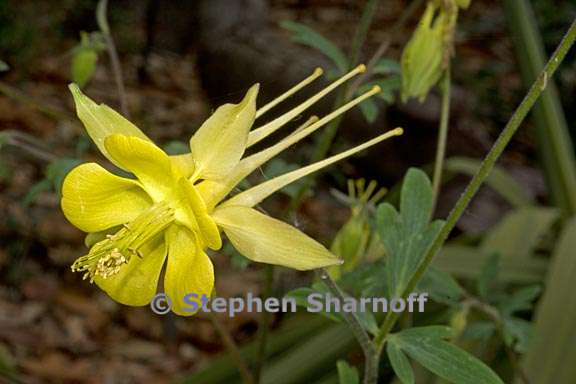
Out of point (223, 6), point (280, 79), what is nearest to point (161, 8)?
point (223, 6)

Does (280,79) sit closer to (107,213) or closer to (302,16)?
(107,213)

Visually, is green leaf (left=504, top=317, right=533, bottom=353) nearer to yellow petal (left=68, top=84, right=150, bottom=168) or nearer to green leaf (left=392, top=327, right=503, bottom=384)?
green leaf (left=392, top=327, right=503, bottom=384)

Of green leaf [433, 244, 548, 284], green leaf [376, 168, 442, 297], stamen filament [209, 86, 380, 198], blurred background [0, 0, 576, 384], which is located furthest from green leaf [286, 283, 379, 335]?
green leaf [433, 244, 548, 284]

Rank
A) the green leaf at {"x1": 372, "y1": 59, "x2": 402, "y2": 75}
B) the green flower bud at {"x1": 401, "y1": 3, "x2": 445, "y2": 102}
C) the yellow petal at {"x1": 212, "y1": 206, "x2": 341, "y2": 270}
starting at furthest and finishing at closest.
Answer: the green leaf at {"x1": 372, "y1": 59, "x2": 402, "y2": 75}
the green flower bud at {"x1": 401, "y1": 3, "x2": 445, "y2": 102}
the yellow petal at {"x1": 212, "y1": 206, "x2": 341, "y2": 270}

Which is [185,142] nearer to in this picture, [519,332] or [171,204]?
[519,332]

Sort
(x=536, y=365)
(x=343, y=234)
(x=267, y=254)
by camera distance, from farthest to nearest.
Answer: (x=536, y=365), (x=343, y=234), (x=267, y=254)
